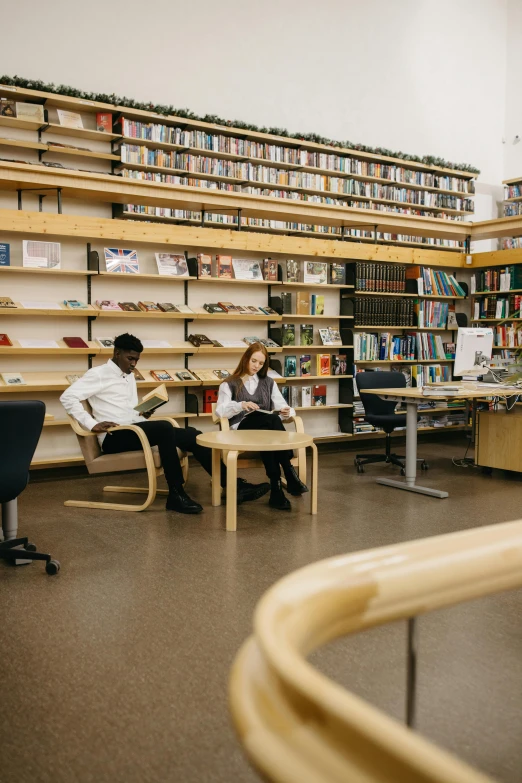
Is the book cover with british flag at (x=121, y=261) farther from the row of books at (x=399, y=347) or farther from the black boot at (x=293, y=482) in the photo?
the row of books at (x=399, y=347)

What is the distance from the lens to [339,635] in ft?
1.95

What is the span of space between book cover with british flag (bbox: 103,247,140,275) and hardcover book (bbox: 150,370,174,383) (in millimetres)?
924

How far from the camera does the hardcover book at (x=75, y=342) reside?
Answer: 18.7ft

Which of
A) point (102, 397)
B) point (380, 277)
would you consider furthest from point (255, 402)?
point (380, 277)

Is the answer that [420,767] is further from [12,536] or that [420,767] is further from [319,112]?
[319,112]

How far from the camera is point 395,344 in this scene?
307 inches

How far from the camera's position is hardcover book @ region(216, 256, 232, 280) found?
6.62 metres

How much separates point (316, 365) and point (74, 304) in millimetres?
2785

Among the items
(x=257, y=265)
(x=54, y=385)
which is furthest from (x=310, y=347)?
(x=54, y=385)

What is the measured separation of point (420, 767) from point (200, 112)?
7.94m

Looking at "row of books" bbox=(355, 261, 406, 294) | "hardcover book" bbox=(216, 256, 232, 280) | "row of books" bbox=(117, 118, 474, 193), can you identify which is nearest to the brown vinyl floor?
"hardcover book" bbox=(216, 256, 232, 280)

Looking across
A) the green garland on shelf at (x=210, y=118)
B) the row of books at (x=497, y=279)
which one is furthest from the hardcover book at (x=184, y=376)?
the row of books at (x=497, y=279)

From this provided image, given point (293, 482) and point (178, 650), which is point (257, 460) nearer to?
point (293, 482)

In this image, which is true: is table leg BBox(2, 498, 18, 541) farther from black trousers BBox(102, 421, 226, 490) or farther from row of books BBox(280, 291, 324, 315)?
Answer: row of books BBox(280, 291, 324, 315)
